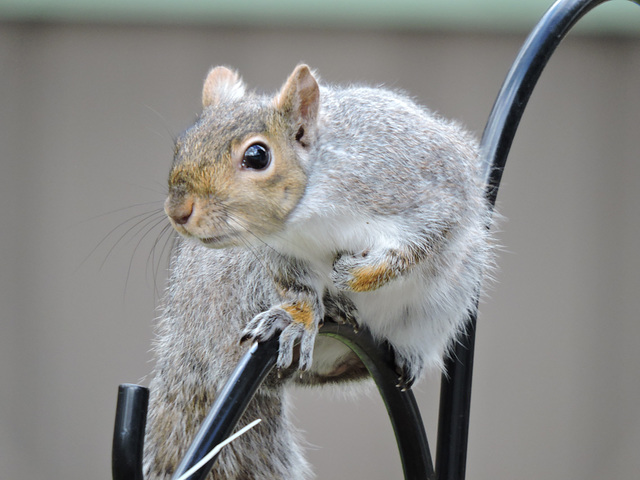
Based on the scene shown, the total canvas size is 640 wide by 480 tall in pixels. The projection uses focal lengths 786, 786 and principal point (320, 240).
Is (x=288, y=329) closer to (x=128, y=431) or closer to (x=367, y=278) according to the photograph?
(x=367, y=278)

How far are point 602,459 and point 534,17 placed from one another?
1152 mm

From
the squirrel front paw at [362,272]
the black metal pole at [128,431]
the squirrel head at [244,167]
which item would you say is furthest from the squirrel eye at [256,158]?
the black metal pole at [128,431]

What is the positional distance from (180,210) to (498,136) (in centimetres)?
34

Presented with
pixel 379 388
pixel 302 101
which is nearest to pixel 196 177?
pixel 302 101

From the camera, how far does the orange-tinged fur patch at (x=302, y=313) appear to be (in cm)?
74

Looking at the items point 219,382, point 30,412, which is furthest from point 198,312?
point 30,412

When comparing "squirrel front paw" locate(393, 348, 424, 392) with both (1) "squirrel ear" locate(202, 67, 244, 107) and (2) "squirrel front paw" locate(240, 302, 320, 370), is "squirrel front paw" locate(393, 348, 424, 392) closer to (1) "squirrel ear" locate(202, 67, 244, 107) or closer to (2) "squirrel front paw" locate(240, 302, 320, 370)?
(2) "squirrel front paw" locate(240, 302, 320, 370)

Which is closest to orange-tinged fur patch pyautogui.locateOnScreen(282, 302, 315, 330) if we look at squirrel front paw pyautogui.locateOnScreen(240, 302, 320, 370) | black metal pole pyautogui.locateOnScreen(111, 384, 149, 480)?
squirrel front paw pyautogui.locateOnScreen(240, 302, 320, 370)

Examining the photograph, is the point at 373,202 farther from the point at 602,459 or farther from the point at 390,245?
the point at 602,459

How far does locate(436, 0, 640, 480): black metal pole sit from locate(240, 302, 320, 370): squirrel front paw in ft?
0.44

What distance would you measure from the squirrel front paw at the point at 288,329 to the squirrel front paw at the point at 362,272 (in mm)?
49

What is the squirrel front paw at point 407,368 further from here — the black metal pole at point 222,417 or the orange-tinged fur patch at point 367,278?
the black metal pole at point 222,417

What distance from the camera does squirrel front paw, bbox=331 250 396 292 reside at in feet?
2.33

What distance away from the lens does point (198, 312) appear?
0.96 metres
